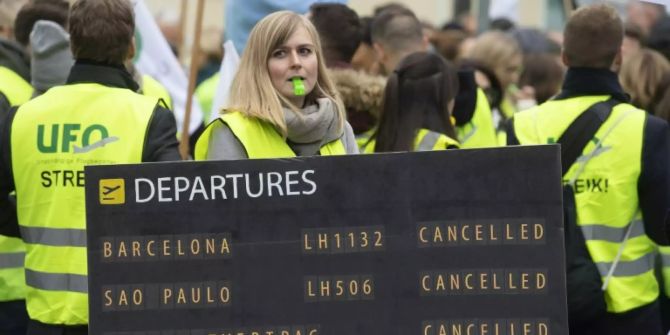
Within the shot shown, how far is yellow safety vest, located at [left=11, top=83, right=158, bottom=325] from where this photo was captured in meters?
5.62

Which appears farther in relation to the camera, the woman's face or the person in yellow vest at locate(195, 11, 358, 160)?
the woman's face

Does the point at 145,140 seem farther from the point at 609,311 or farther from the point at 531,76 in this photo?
the point at 531,76

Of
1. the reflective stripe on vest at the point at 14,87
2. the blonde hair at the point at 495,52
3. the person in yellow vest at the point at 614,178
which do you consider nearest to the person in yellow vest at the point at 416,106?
the person in yellow vest at the point at 614,178

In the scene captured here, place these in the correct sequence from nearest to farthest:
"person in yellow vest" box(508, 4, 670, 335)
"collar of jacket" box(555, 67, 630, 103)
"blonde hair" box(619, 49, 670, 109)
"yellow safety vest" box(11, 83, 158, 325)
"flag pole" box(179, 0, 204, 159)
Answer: "yellow safety vest" box(11, 83, 158, 325) < "person in yellow vest" box(508, 4, 670, 335) < "collar of jacket" box(555, 67, 630, 103) < "blonde hair" box(619, 49, 670, 109) < "flag pole" box(179, 0, 204, 159)

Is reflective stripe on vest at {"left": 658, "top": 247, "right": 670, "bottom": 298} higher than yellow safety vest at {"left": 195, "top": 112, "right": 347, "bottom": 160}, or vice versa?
yellow safety vest at {"left": 195, "top": 112, "right": 347, "bottom": 160}

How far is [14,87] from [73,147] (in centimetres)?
145

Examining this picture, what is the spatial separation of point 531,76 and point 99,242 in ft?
18.1

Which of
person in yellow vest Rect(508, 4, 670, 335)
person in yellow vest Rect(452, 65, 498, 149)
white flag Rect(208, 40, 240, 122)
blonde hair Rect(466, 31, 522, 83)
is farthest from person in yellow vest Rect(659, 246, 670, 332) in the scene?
blonde hair Rect(466, 31, 522, 83)

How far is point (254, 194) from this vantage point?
4.68 m

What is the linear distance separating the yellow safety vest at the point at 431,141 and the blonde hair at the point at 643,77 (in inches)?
58.2

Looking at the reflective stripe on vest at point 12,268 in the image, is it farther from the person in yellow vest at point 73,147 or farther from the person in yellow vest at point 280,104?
the person in yellow vest at point 280,104

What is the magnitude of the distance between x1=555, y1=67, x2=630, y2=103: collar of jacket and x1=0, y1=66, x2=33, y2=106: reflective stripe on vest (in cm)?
247

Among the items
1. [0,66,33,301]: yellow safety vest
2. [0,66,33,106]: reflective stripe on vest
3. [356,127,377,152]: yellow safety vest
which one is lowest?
[0,66,33,301]: yellow safety vest

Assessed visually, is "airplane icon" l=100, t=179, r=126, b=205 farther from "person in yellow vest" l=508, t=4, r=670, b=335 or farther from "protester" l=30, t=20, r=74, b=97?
"person in yellow vest" l=508, t=4, r=670, b=335
